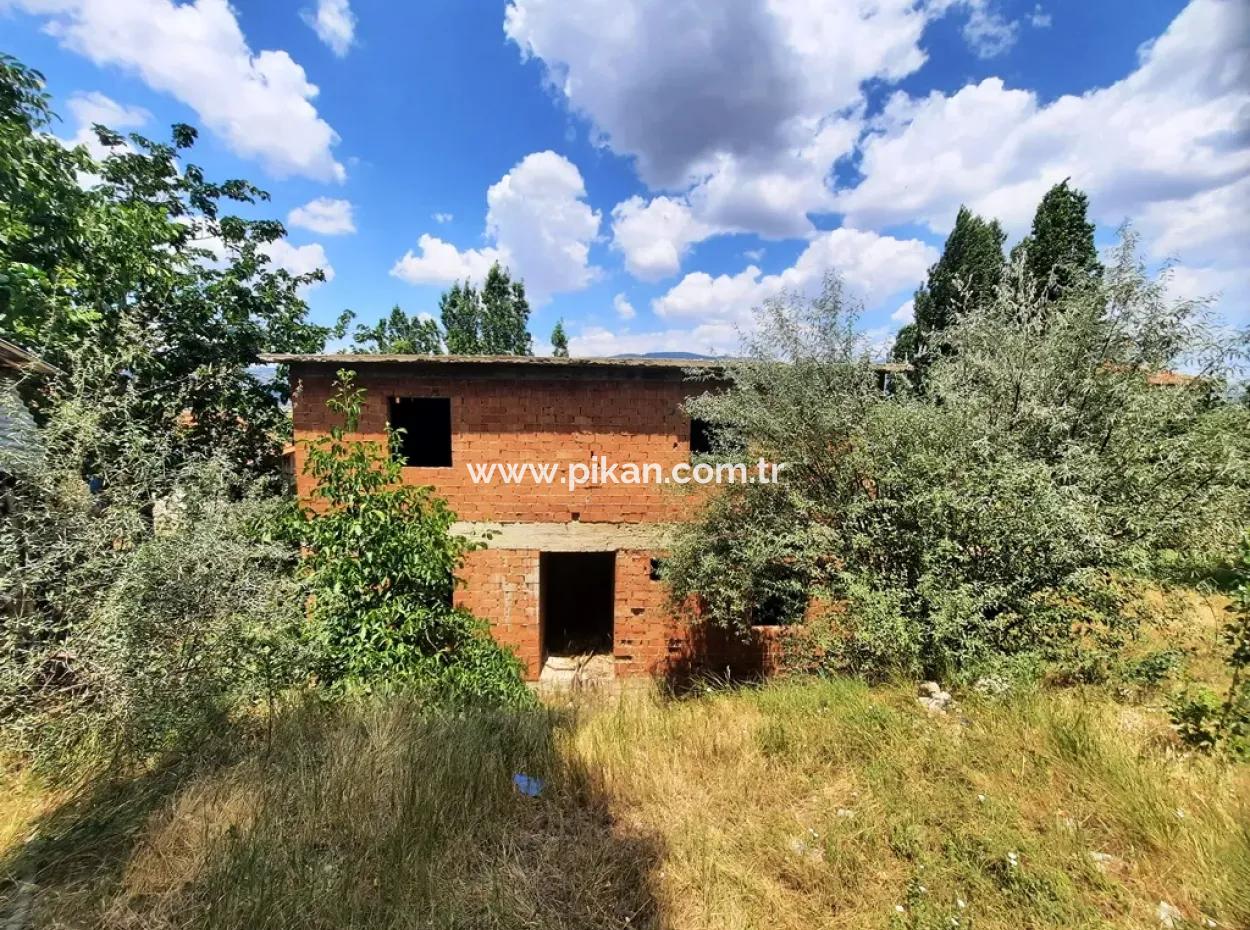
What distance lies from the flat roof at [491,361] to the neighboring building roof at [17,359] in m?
2.71

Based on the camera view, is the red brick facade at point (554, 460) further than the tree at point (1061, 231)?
No

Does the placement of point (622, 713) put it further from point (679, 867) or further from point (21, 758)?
point (21, 758)

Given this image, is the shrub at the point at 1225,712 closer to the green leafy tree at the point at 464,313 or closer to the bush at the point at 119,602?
the bush at the point at 119,602

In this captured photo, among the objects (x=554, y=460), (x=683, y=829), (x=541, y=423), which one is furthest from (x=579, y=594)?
(x=683, y=829)

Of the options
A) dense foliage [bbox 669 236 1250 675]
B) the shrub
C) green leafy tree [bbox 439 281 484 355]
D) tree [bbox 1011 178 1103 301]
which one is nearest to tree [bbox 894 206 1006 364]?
tree [bbox 1011 178 1103 301]

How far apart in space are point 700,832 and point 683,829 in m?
0.10

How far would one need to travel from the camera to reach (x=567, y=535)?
7.49 m

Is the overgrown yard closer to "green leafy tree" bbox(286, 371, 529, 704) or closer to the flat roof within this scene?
"green leafy tree" bbox(286, 371, 529, 704)

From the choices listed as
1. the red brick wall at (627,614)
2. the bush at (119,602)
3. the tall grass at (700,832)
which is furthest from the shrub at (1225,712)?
the bush at (119,602)

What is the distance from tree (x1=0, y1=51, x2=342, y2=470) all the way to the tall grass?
11.3 feet

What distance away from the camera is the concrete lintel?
7446mm

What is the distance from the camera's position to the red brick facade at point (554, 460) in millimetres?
7289

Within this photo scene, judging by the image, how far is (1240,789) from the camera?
2523 mm

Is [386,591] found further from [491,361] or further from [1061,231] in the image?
[1061,231]
